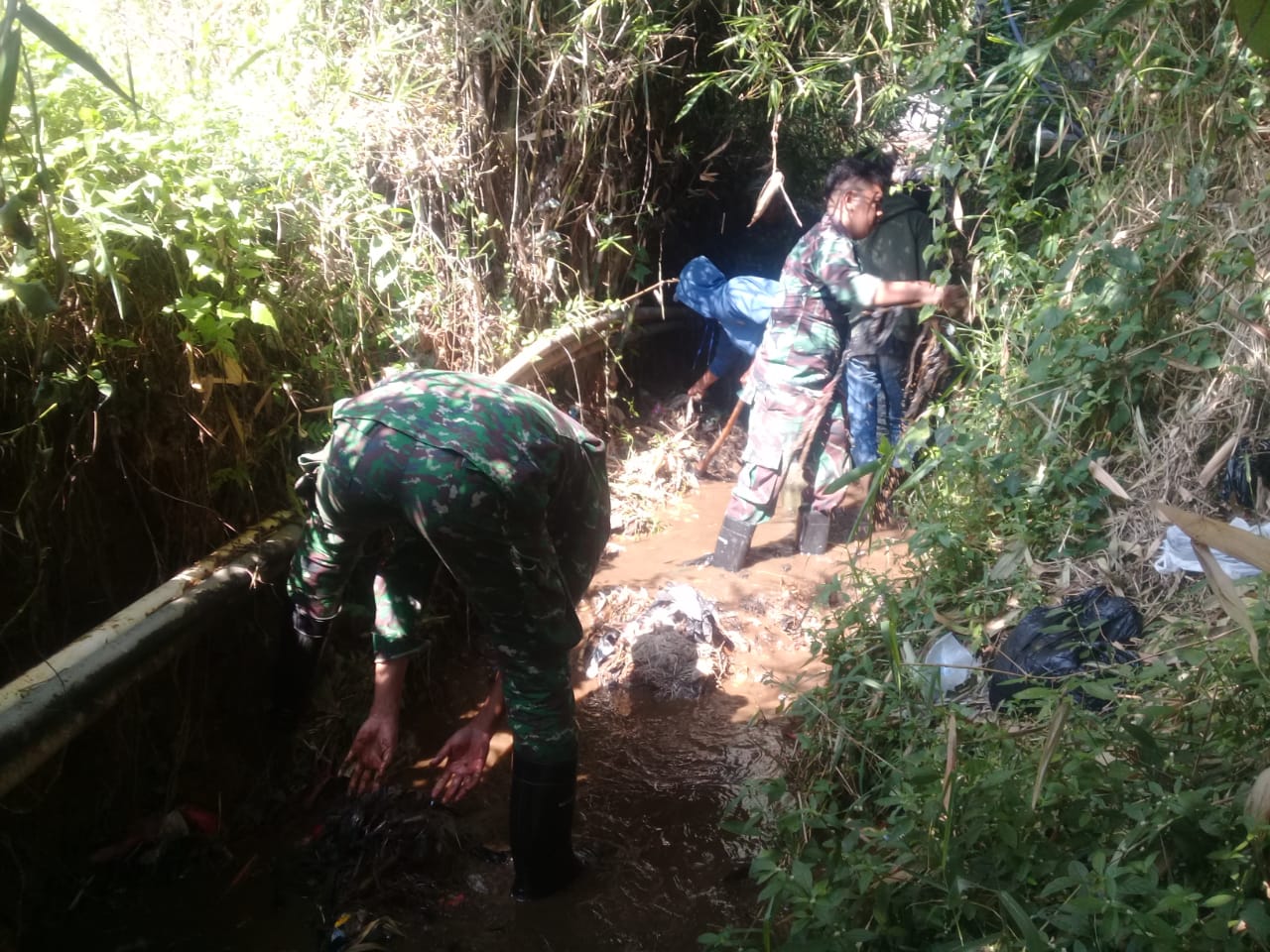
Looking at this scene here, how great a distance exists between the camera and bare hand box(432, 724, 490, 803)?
2676mm

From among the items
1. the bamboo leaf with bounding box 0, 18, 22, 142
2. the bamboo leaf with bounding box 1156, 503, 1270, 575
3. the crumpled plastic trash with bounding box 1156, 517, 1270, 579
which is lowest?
the crumpled plastic trash with bounding box 1156, 517, 1270, 579

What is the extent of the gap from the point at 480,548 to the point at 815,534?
2629mm

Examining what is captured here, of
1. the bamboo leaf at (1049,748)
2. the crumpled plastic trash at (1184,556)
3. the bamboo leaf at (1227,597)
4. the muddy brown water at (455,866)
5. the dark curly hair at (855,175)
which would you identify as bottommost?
the muddy brown water at (455,866)

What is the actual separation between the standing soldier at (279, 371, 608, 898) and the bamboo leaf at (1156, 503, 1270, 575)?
1306mm

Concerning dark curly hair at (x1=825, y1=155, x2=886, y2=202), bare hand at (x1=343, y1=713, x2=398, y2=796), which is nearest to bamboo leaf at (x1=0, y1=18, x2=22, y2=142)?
bare hand at (x1=343, y1=713, x2=398, y2=796)

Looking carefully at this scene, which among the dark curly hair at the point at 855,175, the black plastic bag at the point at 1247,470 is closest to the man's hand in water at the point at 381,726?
the black plastic bag at the point at 1247,470

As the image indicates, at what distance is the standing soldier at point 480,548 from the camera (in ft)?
6.90

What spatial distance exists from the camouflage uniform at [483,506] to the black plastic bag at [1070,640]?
113 centimetres

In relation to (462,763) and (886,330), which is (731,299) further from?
(462,763)

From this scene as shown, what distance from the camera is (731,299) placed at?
4.95 m

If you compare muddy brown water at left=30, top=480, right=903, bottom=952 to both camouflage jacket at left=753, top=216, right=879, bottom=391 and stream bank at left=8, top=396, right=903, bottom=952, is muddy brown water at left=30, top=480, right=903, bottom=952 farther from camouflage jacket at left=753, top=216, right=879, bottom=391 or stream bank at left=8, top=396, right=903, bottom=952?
camouflage jacket at left=753, top=216, right=879, bottom=391

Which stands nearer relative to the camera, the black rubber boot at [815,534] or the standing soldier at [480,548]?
the standing soldier at [480,548]

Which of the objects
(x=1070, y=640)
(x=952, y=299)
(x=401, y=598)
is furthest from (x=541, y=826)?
(x=952, y=299)

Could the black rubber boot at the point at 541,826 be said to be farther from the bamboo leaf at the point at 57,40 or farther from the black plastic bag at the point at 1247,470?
the black plastic bag at the point at 1247,470
